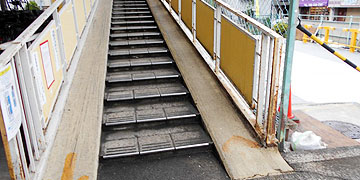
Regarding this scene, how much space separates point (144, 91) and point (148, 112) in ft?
1.77

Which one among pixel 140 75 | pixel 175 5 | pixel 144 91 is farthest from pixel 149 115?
pixel 175 5

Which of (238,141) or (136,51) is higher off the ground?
(136,51)

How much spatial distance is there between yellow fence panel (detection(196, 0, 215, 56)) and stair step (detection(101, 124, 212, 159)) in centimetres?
159

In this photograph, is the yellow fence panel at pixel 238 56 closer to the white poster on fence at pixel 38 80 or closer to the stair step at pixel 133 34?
the white poster on fence at pixel 38 80

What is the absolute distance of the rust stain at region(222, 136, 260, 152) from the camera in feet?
9.75

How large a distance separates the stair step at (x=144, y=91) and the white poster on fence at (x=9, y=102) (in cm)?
181

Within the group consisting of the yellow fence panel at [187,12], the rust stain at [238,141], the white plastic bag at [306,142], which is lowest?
the white plastic bag at [306,142]

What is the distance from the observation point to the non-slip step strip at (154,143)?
301cm

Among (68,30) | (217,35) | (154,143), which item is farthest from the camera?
(68,30)

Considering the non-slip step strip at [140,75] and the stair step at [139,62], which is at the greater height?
the stair step at [139,62]

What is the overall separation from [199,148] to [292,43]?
1.48 m

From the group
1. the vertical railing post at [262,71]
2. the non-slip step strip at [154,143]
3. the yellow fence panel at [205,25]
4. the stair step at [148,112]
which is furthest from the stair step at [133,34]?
the vertical railing post at [262,71]

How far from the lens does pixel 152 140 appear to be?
3.24 meters

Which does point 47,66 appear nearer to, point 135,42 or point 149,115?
point 149,115
